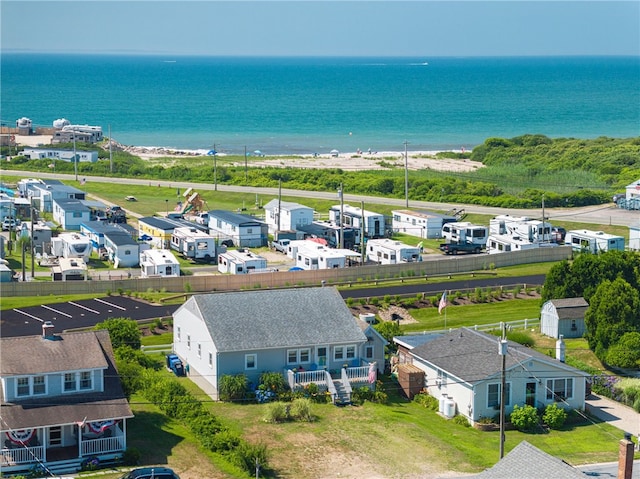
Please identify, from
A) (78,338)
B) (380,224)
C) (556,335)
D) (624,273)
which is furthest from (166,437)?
(380,224)

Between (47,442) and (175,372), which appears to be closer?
(47,442)

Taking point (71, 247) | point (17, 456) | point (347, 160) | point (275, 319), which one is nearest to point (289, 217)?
point (71, 247)

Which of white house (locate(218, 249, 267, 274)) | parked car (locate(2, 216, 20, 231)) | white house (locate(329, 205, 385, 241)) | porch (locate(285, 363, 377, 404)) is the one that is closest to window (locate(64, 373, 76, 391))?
porch (locate(285, 363, 377, 404))

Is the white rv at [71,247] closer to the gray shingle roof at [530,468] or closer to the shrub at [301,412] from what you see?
the shrub at [301,412]

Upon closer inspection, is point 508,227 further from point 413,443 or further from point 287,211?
point 413,443

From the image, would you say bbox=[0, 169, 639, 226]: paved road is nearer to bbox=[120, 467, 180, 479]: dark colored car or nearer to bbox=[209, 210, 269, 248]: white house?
bbox=[209, 210, 269, 248]: white house

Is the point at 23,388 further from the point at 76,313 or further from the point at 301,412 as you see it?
the point at 76,313

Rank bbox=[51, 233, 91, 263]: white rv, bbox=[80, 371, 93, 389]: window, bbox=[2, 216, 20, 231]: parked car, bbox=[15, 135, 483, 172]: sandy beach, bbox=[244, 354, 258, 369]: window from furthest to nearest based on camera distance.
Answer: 1. bbox=[15, 135, 483, 172]: sandy beach
2. bbox=[2, 216, 20, 231]: parked car
3. bbox=[51, 233, 91, 263]: white rv
4. bbox=[244, 354, 258, 369]: window
5. bbox=[80, 371, 93, 389]: window
